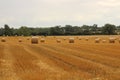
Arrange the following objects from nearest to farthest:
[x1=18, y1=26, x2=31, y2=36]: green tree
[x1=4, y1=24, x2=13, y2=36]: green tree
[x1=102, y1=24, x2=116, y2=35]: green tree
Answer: [x1=102, y1=24, x2=116, y2=35]: green tree, [x1=4, y1=24, x2=13, y2=36]: green tree, [x1=18, y1=26, x2=31, y2=36]: green tree

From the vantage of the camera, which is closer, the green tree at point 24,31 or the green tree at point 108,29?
the green tree at point 108,29

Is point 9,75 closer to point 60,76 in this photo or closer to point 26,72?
point 26,72

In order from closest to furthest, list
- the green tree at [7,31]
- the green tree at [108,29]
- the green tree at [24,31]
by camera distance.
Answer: the green tree at [108,29], the green tree at [7,31], the green tree at [24,31]

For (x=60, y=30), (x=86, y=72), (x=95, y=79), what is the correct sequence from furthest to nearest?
(x=60, y=30) < (x=86, y=72) < (x=95, y=79)

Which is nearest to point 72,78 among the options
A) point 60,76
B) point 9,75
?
point 60,76

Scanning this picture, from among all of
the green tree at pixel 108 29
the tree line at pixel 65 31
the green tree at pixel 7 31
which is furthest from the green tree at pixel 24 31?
the green tree at pixel 108 29

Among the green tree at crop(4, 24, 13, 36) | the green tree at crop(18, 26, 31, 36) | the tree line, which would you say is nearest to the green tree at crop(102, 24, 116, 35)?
the tree line

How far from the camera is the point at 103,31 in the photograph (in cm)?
12381

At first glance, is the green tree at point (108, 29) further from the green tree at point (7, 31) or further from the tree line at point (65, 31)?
the green tree at point (7, 31)

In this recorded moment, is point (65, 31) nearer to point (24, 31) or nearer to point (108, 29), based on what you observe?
point (24, 31)

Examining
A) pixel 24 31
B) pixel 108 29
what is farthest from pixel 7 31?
pixel 108 29

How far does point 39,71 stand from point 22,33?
420ft

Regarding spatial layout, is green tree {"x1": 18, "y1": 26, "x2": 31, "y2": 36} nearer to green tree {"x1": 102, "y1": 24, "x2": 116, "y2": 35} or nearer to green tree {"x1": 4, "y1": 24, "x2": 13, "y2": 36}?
green tree {"x1": 4, "y1": 24, "x2": 13, "y2": 36}

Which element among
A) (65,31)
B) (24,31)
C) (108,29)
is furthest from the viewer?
(24,31)
